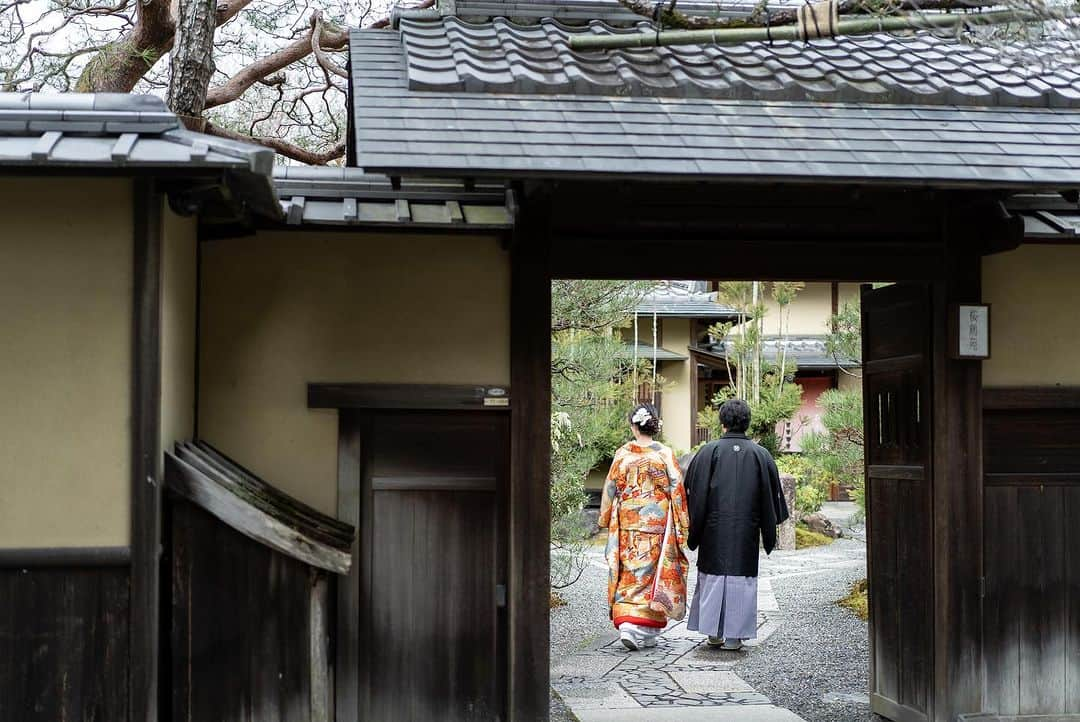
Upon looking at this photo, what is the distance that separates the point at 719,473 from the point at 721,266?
3499 mm

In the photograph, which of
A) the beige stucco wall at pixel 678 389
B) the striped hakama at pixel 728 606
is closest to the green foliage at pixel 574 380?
the striped hakama at pixel 728 606

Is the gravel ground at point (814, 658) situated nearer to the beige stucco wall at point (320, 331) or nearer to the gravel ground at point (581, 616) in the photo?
the gravel ground at point (581, 616)

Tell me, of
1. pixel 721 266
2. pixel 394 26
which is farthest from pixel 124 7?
pixel 721 266

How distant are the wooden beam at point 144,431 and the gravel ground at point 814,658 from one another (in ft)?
13.8

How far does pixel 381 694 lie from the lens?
5742mm

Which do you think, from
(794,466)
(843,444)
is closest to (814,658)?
(843,444)

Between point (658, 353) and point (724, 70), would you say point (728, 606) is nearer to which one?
point (724, 70)

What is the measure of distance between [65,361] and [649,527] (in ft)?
17.2

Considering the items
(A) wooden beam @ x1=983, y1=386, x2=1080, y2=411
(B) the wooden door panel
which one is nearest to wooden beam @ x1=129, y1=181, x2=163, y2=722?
(B) the wooden door panel

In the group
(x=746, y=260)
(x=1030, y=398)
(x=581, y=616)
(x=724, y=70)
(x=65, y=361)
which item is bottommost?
(x=581, y=616)

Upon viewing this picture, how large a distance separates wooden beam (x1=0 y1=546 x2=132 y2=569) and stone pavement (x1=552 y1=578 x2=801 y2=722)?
3498 mm

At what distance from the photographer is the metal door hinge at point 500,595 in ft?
19.1

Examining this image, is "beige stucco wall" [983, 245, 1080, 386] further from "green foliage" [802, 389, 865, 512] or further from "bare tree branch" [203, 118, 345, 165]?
"bare tree branch" [203, 118, 345, 165]

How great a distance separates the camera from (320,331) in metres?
5.80
